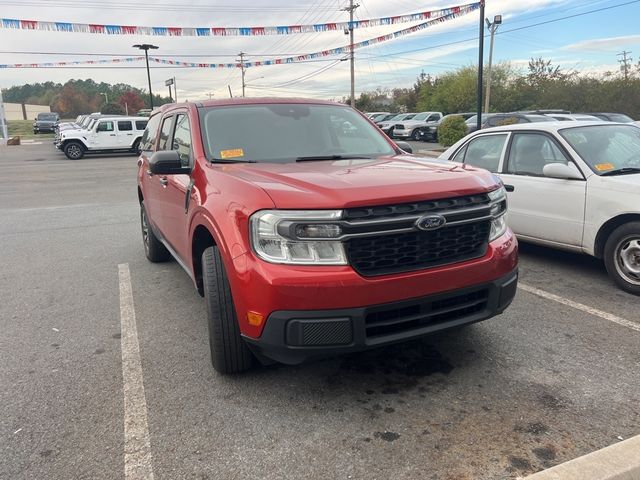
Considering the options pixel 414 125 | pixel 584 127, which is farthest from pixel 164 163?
pixel 414 125

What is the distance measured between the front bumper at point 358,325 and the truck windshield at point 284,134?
1.48 meters

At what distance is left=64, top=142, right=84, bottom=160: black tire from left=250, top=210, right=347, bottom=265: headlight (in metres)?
24.2

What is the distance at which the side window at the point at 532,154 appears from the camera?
5.33m

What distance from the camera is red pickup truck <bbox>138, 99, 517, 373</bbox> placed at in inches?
103

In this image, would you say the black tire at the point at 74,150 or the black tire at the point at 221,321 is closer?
the black tire at the point at 221,321

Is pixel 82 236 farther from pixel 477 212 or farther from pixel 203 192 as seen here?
pixel 477 212

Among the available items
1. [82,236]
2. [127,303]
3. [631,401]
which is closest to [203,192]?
[127,303]

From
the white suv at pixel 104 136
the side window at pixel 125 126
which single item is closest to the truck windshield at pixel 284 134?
the white suv at pixel 104 136

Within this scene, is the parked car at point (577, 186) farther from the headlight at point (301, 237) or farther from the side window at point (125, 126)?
the side window at point (125, 126)

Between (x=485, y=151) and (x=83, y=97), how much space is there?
109 meters

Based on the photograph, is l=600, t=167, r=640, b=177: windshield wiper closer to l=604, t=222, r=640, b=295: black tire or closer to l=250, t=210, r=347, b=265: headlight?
l=604, t=222, r=640, b=295: black tire

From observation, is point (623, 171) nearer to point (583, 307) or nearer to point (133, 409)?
point (583, 307)

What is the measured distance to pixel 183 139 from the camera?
4234mm

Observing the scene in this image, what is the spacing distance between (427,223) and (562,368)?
1.46 m
